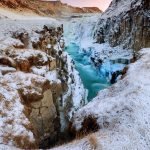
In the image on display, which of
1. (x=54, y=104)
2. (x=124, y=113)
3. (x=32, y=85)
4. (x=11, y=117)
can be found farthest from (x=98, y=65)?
(x=11, y=117)

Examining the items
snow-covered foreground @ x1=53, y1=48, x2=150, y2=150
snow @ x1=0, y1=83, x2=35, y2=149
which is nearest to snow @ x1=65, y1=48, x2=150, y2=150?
snow-covered foreground @ x1=53, y1=48, x2=150, y2=150

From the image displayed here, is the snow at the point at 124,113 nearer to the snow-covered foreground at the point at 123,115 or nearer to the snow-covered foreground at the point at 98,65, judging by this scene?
the snow-covered foreground at the point at 123,115

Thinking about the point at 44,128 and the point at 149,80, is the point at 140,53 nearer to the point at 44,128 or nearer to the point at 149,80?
the point at 149,80

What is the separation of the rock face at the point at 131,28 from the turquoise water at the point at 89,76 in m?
4.71

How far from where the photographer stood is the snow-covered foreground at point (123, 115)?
33.0 feet

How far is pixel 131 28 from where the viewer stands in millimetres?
37500

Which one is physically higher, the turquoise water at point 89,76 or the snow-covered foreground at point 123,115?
the snow-covered foreground at point 123,115

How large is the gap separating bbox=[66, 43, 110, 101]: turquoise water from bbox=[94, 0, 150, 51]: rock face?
471 cm

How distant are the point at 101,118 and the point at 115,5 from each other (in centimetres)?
4394

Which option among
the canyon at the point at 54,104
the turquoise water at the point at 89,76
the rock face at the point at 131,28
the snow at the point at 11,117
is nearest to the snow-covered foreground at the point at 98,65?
the turquoise water at the point at 89,76

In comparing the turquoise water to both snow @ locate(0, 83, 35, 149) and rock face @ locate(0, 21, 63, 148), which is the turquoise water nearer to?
rock face @ locate(0, 21, 63, 148)

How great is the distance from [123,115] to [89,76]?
25124 mm

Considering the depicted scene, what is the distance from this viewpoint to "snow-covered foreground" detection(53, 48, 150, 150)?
10062 millimetres

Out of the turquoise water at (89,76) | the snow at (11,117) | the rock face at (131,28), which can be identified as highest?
the rock face at (131,28)
